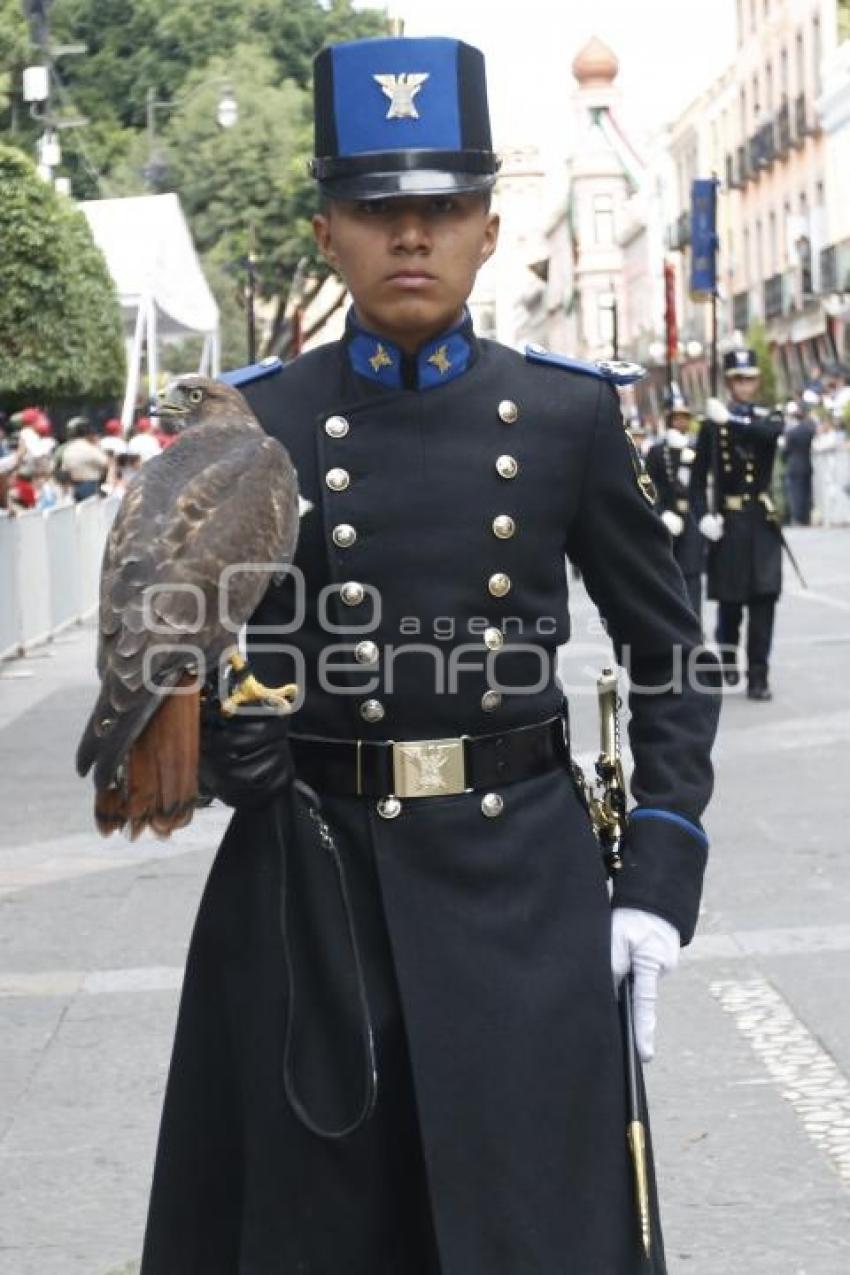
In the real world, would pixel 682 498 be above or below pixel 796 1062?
above

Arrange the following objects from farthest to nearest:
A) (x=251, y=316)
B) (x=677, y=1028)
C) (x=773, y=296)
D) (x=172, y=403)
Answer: (x=773, y=296) → (x=251, y=316) → (x=677, y=1028) → (x=172, y=403)

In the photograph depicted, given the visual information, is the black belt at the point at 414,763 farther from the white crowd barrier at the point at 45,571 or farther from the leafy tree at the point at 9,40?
the leafy tree at the point at 9,40

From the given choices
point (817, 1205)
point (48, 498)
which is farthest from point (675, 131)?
point (817, 1205)

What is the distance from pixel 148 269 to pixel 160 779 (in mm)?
29279

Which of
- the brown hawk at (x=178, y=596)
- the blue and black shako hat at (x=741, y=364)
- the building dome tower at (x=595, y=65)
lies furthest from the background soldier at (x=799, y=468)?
the building dome tower at (x=595, y=65)

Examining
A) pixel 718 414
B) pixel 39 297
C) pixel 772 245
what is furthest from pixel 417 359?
pixel 772 245

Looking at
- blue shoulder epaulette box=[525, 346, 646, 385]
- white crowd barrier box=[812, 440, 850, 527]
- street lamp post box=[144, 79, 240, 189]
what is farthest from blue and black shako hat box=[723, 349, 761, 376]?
street lamp post box=[144, 79, 240, 189]

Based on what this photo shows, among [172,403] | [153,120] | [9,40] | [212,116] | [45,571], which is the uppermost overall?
[9,40]

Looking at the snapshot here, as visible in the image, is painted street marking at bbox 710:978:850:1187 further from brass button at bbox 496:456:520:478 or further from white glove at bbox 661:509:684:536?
white glove at bbox 661:509:684:536

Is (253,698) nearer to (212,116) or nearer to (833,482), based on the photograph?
(833,482)

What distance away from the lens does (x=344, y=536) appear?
→ 3.58 meters

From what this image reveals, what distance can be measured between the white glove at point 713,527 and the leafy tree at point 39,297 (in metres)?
7.73

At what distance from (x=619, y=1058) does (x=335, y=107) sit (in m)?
1.30

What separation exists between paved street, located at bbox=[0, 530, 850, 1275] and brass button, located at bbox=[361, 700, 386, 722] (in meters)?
0.75
